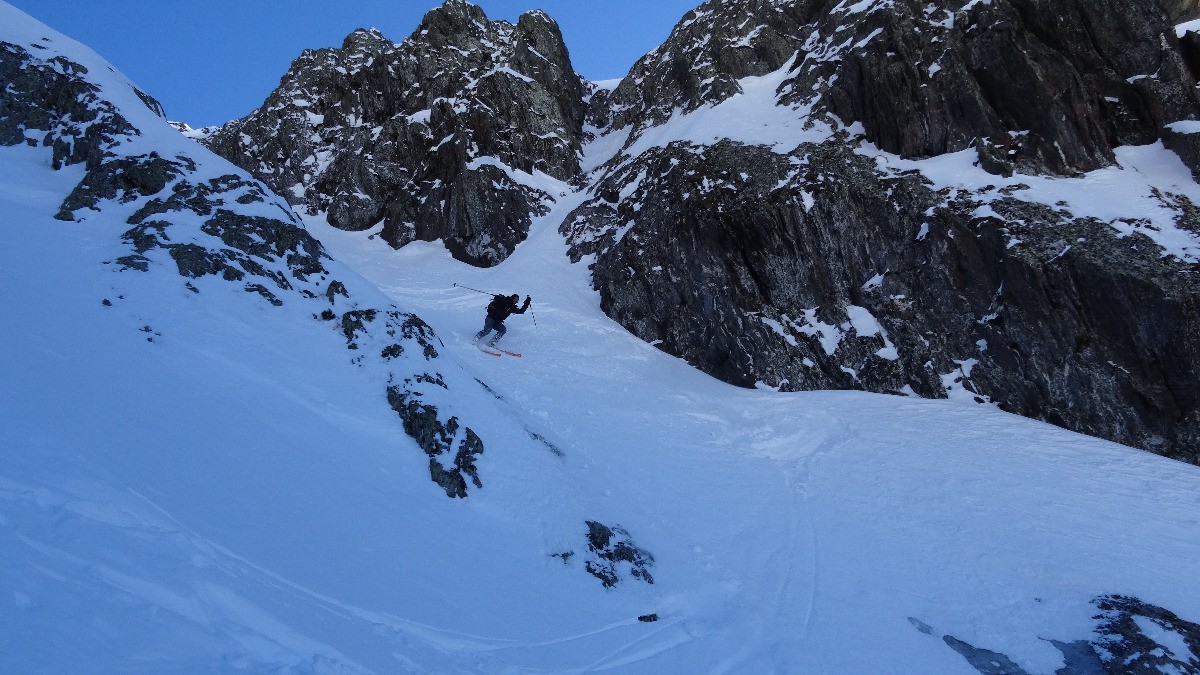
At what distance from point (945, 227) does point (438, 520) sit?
2072 centimetres

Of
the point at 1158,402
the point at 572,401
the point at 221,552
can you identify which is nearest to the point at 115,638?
the point at 221,552

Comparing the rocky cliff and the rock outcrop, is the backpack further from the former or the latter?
the rock outcrop

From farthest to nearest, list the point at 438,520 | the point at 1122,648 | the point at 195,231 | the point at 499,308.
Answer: the point at 499,308, the point at 195,231, the point at 438,520, the point at 1122,648

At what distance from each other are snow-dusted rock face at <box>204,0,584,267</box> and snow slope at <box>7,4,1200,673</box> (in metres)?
23.5

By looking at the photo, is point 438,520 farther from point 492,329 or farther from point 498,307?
point 492,329

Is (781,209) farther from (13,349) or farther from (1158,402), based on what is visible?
(13,349)

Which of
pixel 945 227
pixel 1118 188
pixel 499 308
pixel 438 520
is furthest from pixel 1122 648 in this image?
pixel 1118 188

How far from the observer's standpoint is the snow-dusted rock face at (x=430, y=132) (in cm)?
3647

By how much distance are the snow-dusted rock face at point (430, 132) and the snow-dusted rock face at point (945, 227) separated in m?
9.66

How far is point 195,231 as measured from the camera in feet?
39.7

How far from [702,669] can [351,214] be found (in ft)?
132

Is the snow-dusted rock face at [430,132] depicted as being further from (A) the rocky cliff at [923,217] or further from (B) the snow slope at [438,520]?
(B) the snow slope at [438,520]

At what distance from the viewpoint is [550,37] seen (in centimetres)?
5281

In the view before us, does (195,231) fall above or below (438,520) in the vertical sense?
above
